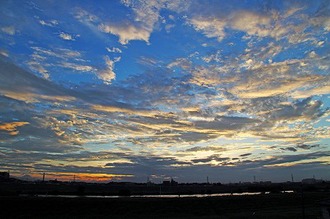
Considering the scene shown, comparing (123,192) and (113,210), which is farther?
(123,192)

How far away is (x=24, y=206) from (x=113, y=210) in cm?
1249

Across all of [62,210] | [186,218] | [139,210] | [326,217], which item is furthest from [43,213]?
[326,217]

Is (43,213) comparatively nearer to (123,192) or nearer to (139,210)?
(139,210)

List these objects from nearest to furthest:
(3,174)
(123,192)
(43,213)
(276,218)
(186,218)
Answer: (276,218) → (186,218) → (43,213) → (123,192) → (3,174)

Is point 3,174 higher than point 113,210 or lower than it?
higher

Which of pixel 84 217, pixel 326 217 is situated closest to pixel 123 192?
pixel 84 217

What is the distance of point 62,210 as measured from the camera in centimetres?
4294

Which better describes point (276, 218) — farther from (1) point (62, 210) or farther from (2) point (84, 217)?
(1) point (62, 210)

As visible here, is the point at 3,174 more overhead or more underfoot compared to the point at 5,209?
more overhead

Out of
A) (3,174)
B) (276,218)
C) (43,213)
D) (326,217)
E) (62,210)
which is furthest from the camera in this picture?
(3,174)

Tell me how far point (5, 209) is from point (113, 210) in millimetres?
13764

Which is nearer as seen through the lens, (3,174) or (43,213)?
(43,213)

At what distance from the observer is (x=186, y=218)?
3588cm

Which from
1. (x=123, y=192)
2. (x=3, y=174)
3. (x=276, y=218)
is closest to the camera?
(x=276, y=218)
